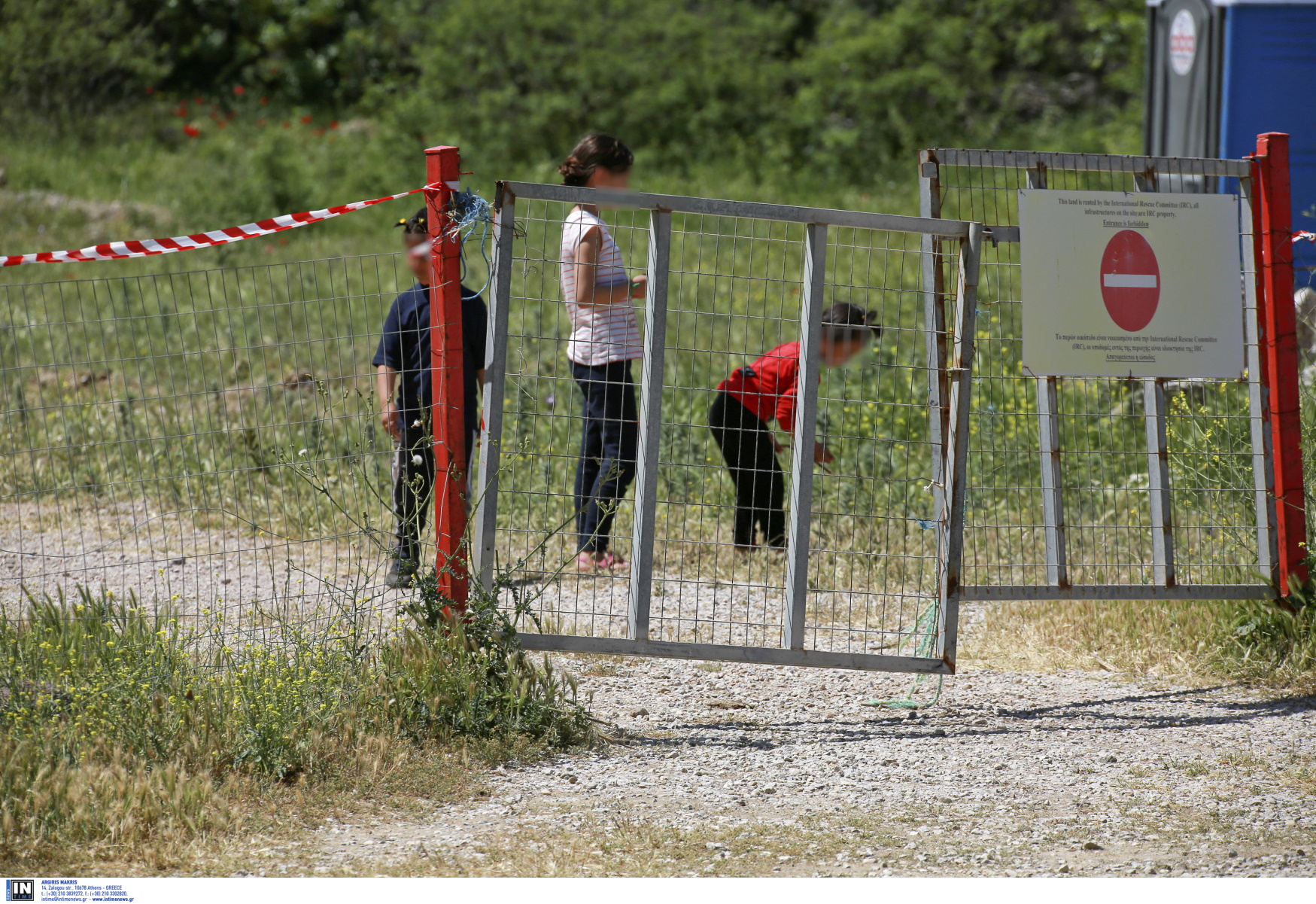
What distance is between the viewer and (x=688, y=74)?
1781 cm

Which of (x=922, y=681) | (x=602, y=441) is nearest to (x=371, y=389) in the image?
(x=602, y=441)

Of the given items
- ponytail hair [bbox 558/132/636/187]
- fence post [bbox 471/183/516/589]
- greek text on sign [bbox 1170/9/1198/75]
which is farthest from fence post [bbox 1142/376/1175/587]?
greek text on sign [bbox 1170/9/1198/75]

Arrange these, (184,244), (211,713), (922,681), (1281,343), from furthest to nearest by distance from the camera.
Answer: (922,681) < (1281,343) < (184,244) < (211,713)

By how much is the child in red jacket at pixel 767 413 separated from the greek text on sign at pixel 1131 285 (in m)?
0.70

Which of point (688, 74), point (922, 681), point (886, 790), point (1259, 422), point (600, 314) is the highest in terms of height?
point (688, 74)

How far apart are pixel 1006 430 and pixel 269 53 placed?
60.2 feet

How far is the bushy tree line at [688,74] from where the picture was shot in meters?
17.3

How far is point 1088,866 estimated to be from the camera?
9.71 feet

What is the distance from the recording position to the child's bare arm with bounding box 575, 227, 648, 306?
166 inches

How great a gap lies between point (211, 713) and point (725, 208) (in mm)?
2149

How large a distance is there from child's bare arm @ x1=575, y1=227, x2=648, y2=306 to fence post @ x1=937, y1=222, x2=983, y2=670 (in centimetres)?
110

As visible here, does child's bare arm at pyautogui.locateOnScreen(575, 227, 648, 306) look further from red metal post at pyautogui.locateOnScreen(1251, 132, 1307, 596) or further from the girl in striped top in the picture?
red metal post at pyautogui.locateOnScreen(1251, 132, 1307, 596)

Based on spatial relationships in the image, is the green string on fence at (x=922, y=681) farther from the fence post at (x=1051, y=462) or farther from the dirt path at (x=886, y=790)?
the fence post at (x=1051, y=462)

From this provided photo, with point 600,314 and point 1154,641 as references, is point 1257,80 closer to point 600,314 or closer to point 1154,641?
point 1154,641
